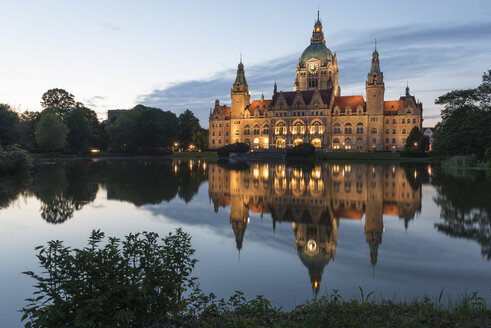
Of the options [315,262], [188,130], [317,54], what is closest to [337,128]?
[317,54]

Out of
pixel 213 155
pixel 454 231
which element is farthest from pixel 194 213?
pixel 213 155

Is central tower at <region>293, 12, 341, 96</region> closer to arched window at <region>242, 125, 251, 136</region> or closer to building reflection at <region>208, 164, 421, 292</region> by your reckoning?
arched window at <region>242, 125, 251, 136</region>

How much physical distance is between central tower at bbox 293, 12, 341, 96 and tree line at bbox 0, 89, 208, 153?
130ft

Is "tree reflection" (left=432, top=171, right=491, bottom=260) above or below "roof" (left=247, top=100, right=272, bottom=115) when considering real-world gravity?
below

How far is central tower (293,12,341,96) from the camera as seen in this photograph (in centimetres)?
11644

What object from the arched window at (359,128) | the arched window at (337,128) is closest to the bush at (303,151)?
the arched window at (337,128)

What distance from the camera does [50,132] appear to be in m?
70.9

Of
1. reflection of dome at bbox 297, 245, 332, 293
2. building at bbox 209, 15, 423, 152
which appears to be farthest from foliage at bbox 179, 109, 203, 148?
reflection of dome at bbox 297, 245, 332, 293

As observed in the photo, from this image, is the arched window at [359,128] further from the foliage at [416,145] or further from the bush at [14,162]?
the bush at [14,162]

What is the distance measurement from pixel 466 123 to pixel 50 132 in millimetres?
73425

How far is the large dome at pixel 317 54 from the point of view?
11786cm

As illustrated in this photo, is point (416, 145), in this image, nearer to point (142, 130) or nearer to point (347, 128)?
point (347, 128)

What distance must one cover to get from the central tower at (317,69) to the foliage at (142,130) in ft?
164

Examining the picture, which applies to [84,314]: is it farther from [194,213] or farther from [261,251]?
[194,213]
